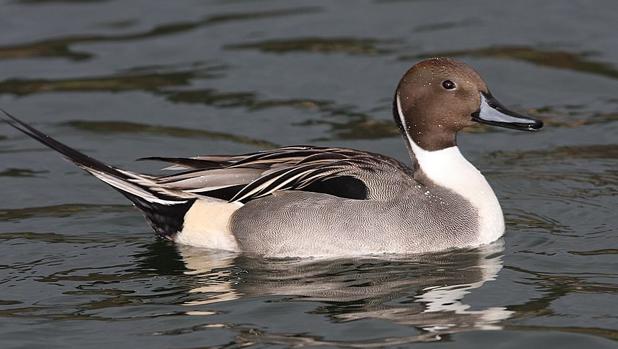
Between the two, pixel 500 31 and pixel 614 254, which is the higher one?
pixel 500 31

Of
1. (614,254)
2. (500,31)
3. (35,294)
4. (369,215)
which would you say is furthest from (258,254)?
(500,31)

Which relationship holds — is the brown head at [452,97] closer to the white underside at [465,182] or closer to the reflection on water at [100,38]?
the white underside at [465,182]

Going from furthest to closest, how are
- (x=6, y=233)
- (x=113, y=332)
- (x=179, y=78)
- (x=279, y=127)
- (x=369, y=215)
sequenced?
(x=179, y=78) < (x=279, y=127) < (x=6, y=233) < (x=369, y=215) < (x=113, y=332)

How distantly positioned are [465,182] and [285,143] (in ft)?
8.15

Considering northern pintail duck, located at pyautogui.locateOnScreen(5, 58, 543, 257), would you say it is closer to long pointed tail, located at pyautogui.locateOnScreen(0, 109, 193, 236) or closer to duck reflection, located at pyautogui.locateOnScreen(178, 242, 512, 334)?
long pointed tail, located at pyautogui.locateOnScreen(0, 109, 193, 236)

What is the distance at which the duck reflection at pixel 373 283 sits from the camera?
23.1ft

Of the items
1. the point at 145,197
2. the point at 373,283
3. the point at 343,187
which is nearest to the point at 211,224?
the point at 145,197

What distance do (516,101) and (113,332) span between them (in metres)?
5.46

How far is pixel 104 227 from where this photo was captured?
344 inches

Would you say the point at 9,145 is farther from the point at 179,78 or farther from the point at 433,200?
the point at 433,200

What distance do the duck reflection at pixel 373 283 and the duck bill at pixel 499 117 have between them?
70 cm

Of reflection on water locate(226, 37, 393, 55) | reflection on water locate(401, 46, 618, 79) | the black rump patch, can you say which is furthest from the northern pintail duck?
reflection on water locate(226, 37, 393, 55)

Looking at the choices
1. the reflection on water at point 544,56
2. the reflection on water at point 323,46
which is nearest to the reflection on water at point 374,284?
the reflection on water at point 544,56

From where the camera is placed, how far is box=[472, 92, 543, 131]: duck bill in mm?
8164
